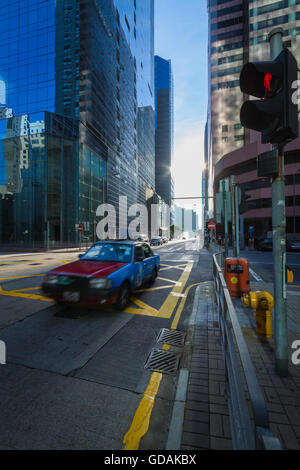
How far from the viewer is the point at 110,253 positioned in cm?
633

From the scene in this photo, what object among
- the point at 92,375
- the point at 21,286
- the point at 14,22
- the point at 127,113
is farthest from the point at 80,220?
the point at 127,113

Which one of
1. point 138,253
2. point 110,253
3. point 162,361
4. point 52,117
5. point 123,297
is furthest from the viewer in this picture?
point 52,117

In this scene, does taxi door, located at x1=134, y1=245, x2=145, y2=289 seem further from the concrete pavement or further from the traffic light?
the traffic light

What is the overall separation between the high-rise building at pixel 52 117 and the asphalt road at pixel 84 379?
26095 mm

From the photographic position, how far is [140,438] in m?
2.02

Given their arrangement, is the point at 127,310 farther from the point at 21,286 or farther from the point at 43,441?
the point at 21,286

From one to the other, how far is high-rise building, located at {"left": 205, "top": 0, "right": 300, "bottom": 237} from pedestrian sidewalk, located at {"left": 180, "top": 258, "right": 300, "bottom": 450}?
41424 mm

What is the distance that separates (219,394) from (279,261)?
177 cm

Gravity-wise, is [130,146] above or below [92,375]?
above

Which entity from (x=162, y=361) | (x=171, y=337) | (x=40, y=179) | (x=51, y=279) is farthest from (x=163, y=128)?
(x=162, y=361)

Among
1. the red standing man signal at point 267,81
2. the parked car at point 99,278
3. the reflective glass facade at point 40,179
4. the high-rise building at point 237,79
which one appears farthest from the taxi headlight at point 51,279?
the high-rise building at point 237,79

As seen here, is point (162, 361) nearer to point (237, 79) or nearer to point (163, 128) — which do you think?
point (237, 79)
